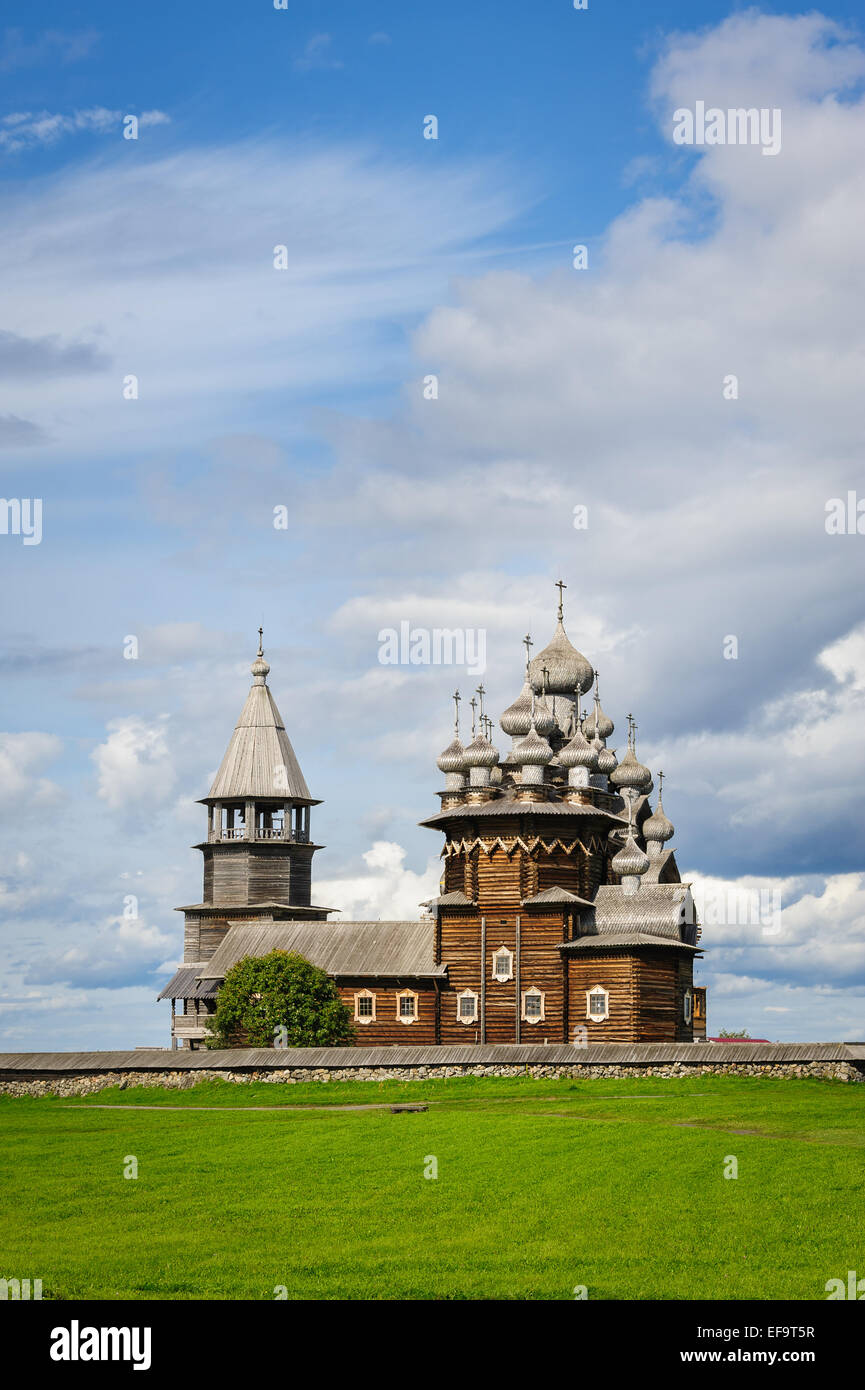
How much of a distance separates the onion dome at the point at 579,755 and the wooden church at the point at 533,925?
0.06m

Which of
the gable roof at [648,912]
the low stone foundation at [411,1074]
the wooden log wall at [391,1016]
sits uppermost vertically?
the gable roof at [648,912]

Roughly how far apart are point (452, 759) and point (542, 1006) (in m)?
9.88

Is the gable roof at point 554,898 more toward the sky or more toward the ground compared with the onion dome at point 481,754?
more toward the ground

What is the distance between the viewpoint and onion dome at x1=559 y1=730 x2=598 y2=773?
56312 millimetres

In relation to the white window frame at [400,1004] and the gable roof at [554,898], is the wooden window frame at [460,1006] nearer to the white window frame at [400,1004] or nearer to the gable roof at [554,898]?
the white window frame at [400,1004]

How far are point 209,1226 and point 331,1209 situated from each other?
1721mm

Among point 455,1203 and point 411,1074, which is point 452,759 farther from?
point 455,1203

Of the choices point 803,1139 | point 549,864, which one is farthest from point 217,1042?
point 803,1139

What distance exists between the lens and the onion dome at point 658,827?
199 feet

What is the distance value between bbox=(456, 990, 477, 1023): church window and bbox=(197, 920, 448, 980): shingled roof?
1012 mm

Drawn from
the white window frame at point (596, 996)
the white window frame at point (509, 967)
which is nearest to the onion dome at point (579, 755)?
the white window frame at point (509, 967)
